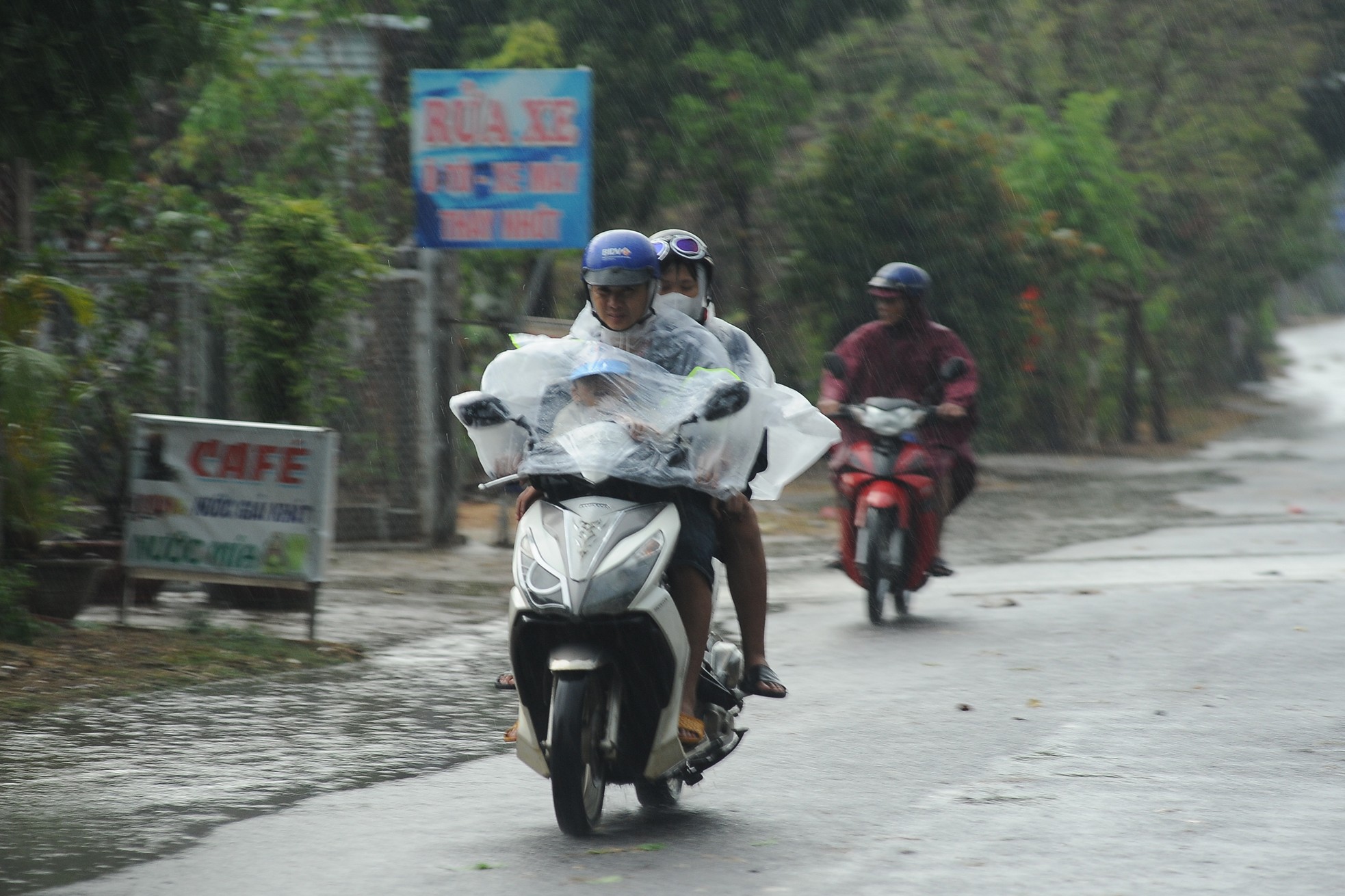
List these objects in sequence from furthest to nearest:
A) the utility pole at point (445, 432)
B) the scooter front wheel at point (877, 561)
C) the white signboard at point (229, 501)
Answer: the utility pole at point (445, 432) → the scooter front wheel at point (877, 561) → the white signboard at point (229, 501)

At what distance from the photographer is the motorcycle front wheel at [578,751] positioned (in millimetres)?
5133

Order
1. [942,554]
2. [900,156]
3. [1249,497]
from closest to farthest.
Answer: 1. [942,554]
2. [1249,497]
3. [900,156]

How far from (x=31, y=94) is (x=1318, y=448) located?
82.9ft

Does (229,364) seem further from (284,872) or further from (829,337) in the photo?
(829,337)

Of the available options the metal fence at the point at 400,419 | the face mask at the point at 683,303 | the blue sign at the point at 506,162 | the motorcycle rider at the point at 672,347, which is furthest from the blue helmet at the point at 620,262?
the metal fence at the point at 400,419

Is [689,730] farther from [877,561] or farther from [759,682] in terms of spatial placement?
[877,561]

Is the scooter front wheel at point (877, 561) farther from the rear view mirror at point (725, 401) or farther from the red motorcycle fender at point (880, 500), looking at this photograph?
the rear view mirror at point (725, 401)

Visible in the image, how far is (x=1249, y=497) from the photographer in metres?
20.1

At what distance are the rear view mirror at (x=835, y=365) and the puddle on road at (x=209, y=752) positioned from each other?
295 centimetres

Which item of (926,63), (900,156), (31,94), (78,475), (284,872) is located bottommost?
(284,872)

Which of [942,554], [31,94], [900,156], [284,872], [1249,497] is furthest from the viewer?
[900,156]

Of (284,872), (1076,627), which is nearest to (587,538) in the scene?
(284,872)

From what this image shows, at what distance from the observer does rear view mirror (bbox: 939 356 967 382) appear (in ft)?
34.9

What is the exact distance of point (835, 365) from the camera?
10.8 m
